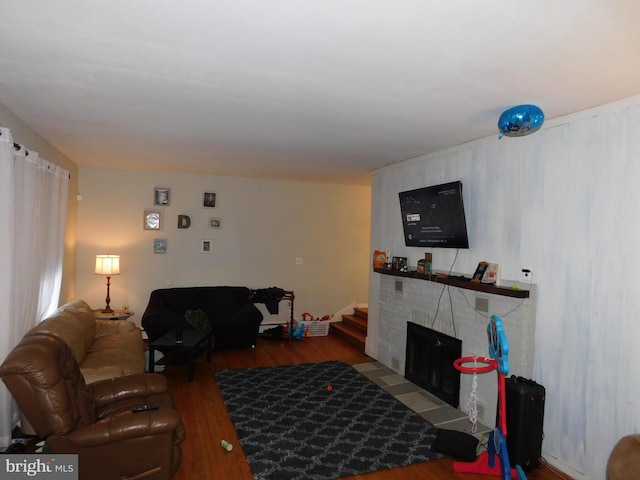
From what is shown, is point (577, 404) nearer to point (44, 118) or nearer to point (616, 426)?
point (616, 426)

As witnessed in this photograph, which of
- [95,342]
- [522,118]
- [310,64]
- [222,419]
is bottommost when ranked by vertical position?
[222,419]

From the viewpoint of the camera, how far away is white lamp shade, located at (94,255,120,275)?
207 inches

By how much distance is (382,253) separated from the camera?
5109 millimetres

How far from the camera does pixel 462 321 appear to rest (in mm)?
3734

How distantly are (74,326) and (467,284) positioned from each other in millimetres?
3712

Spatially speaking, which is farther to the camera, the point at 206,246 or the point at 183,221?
the point at 206,246

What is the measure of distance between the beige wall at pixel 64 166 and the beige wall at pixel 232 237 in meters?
0.23

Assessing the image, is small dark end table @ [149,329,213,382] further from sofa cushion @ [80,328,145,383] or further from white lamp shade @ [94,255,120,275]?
white lamp shade @ [94,255,120,275]

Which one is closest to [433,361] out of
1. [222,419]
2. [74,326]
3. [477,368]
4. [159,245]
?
[477,368]

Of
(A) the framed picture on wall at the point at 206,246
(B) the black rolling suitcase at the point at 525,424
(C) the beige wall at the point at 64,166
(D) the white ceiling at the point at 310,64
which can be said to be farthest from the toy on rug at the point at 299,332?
(B) the black rolling suitcase at the point at 525,424

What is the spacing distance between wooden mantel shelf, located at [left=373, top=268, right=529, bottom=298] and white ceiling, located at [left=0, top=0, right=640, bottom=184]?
4.44 feet

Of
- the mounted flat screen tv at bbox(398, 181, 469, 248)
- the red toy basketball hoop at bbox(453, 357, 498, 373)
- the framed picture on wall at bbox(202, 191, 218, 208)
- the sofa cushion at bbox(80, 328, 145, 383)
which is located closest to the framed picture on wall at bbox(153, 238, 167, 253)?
the framed picture on wall at bbox(202, 191, 218, 208)

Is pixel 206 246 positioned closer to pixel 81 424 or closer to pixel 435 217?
pixel 435 217

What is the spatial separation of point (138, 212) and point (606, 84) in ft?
19.1
